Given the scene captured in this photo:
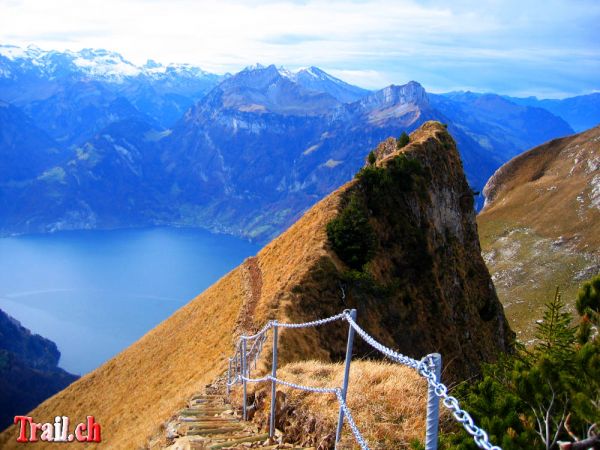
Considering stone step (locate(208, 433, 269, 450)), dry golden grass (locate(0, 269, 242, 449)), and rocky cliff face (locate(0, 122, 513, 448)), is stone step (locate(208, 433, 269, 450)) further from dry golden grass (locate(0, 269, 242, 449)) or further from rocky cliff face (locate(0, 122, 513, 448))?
rocky cliff face (locate(0, 122, 513, 448))

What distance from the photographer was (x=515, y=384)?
9016 millimetres

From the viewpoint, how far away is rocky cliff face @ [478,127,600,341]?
99.4 meters

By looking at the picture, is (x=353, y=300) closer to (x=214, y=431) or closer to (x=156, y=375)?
(x=156, y=375)

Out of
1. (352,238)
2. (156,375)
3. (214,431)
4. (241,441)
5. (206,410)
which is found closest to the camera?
(241,441)

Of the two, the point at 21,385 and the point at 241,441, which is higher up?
the point at 241,441

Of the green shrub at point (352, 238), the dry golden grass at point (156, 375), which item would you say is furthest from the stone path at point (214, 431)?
the green shrub at point (352, 238)

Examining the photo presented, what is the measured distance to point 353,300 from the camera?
33.3 m

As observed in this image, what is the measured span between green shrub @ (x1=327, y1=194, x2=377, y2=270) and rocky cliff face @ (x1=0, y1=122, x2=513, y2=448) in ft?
1.97

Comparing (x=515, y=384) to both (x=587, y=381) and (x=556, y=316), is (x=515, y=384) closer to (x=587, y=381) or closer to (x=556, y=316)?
(x=587, y=381)

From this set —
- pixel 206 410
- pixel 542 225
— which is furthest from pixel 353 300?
pixel 542 225

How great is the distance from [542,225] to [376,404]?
124m

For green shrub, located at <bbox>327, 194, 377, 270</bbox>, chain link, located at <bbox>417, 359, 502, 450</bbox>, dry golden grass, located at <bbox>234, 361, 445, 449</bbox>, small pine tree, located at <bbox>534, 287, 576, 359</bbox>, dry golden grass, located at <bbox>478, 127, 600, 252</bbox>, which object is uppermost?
dry golden grass, located at <bbox>478, 127, 600, 252</bbox>

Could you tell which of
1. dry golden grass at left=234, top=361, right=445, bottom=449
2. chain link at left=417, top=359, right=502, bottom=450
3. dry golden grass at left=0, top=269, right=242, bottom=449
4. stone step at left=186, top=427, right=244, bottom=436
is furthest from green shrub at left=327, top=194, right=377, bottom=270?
chain link at left=417, top=359, right=502, bottom=450

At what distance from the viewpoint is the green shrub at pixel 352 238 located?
35750 mm
